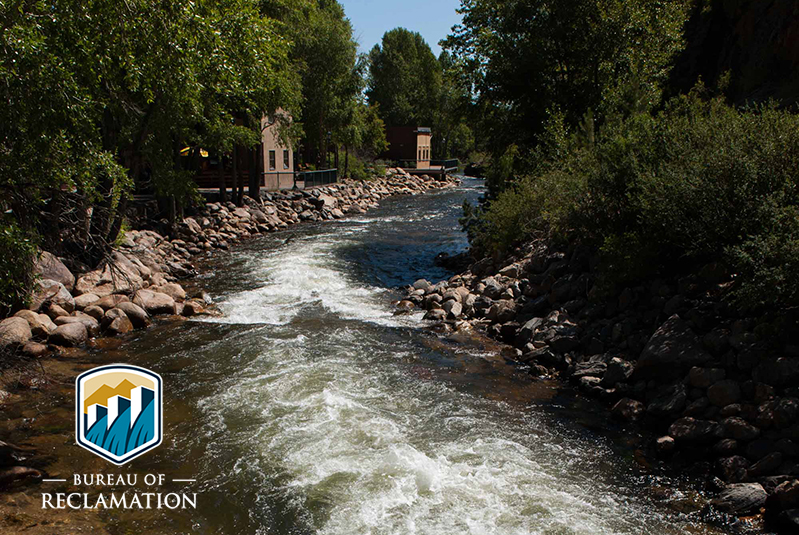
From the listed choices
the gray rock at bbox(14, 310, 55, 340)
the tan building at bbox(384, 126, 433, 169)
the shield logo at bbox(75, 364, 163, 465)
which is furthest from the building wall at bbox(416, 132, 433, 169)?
the shield logo at bbox(75, 364, 163, 465)

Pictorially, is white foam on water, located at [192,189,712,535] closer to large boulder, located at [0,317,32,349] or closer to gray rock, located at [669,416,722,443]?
gray rock, located at [669,416,722,443]

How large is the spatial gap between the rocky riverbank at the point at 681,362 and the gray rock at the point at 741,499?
0.4 inches

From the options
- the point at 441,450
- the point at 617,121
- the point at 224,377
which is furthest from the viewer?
the point at 617,121

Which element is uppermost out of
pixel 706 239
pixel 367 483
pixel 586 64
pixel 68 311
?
pixel 586 64

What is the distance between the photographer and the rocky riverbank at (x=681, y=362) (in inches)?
265

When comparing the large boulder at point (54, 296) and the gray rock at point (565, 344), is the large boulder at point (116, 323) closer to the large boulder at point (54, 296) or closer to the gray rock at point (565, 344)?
the large boulder at point (54, 296)

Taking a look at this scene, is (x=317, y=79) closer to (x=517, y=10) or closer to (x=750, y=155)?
(x=517, y=10)

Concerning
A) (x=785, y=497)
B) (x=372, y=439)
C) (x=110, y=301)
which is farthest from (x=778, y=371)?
(x=110, y=301)

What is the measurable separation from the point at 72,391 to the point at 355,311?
6.40 metres

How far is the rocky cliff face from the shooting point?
19547mm

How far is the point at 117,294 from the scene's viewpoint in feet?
43.2

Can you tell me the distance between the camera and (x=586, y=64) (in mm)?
21266

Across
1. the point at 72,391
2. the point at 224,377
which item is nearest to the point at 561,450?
the point at 224,377

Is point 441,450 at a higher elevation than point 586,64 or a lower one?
lower
